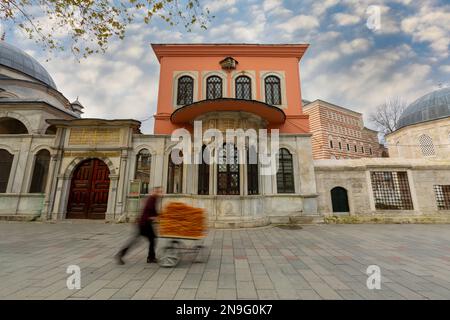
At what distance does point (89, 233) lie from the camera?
7934mm

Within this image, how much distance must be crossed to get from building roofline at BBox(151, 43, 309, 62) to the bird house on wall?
0.79 metres

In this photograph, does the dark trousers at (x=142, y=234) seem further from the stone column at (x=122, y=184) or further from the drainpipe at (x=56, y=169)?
the drainpipe at (x=56, y=169)

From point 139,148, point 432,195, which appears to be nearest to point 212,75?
point 139,148

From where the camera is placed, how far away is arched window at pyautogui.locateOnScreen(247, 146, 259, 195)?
413 inches

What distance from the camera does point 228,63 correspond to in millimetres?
13492

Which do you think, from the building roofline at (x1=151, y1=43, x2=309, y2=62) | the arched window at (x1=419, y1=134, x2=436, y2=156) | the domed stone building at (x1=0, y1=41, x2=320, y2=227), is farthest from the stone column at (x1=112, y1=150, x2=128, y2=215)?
the arched window at (x1=419, y1=134, x2=436, y2=156)

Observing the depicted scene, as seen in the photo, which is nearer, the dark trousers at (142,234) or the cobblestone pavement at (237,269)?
the cobblestone pavement at (237,269)

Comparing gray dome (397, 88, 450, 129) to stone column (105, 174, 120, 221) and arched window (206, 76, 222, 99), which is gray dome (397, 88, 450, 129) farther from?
stone column (105, 174, 120, 221)

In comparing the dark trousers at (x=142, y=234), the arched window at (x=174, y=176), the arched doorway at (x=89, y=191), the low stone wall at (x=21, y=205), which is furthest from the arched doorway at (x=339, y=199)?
the low stone wall at (x=21, y=205)

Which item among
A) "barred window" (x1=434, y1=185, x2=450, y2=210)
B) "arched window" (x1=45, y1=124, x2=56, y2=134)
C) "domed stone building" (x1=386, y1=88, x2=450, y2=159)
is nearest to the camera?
"barred window" (x1=434, y1=185, x2=450, y2=210)

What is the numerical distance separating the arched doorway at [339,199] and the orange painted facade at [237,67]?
4646mm

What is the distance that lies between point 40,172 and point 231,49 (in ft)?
48.4

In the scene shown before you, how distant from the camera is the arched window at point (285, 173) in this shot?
11383mm

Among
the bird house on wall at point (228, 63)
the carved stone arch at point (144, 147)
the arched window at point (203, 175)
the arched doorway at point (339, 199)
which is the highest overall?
the bird house on wall at point (228, 63)
